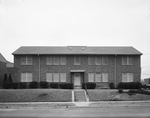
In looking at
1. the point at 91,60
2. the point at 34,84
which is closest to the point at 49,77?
the point at 34,84

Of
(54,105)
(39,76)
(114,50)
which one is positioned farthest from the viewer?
(114,50)

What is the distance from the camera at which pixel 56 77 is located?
31.9 meters

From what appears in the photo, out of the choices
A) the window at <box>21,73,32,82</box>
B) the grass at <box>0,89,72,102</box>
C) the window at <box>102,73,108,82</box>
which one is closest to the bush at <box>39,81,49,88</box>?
the window at <box>21,73,32,82</box>

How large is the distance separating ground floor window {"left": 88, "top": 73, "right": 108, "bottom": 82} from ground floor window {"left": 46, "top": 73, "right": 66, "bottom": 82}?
14.4 ft

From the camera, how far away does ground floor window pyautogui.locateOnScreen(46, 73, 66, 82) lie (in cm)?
3184

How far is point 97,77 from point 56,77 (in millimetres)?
6888

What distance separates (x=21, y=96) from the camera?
2309 cm

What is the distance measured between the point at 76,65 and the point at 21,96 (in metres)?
11.9

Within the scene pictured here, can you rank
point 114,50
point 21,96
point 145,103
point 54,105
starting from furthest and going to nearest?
point 114,50, point 21,96, point 145,103, point 54,105

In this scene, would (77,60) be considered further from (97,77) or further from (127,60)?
(127,60)

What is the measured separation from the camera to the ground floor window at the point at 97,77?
32062mm

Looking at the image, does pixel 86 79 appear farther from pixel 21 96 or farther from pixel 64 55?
pixel 21 96

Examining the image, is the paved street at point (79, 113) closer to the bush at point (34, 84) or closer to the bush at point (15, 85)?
the bush at point (15, 85)

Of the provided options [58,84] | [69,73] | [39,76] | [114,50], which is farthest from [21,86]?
[114,50]
